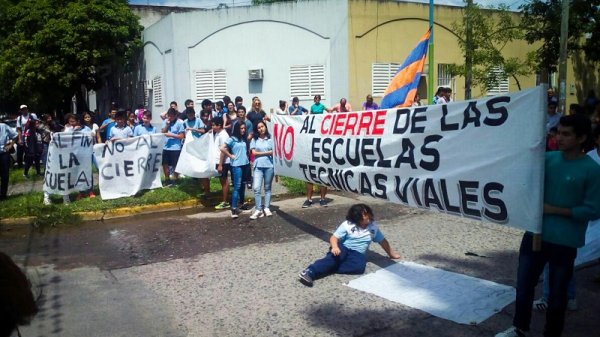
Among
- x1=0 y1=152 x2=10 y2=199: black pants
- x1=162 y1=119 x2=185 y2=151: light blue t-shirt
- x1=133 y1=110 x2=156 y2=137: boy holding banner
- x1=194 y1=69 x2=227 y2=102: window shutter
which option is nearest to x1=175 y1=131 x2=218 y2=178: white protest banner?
x1=162 y1=119 x2=185 y2=151: light blue t-shirt

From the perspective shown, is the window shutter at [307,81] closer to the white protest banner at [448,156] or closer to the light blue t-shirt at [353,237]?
the white protest banner at [448,156]

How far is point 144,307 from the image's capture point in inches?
188

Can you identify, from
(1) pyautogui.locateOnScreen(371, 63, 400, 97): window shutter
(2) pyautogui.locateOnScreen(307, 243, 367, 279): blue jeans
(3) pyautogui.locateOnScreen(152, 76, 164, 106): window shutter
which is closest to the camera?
(2) pyautogui.locateOnScreen(307, 243, 367, 279): blue jeans

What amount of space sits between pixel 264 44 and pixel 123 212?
31.9 ft

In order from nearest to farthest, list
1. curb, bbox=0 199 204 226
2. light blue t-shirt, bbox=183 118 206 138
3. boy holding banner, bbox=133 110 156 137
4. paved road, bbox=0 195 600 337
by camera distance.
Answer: paved road, bbox=0 195 600 337
curb, bbox=0 199 204 226
boy holding banner, bbox=133 110 156 137
light blue t-shirt, bbox=183 118 206 138

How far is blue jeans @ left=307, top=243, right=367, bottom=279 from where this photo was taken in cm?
537

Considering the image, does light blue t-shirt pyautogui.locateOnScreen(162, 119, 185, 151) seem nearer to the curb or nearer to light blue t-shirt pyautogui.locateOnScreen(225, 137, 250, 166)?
the curb

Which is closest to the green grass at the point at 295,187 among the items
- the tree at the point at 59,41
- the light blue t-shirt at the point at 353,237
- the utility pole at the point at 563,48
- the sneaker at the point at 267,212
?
the sneaker at the point at 267,212

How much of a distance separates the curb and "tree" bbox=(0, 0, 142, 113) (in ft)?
41.5

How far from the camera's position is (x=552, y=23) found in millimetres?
17328

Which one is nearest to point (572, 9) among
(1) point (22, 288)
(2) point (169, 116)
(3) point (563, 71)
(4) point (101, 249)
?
(3) point (563, 71)

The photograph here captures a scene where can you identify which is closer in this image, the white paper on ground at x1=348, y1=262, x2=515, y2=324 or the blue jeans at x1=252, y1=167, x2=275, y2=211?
the white paper on ground at x1=348, y1=262, x2=515, y2=324

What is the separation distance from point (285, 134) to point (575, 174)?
4770 millimetres

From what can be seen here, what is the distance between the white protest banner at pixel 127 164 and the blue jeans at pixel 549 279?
7.68 metres
